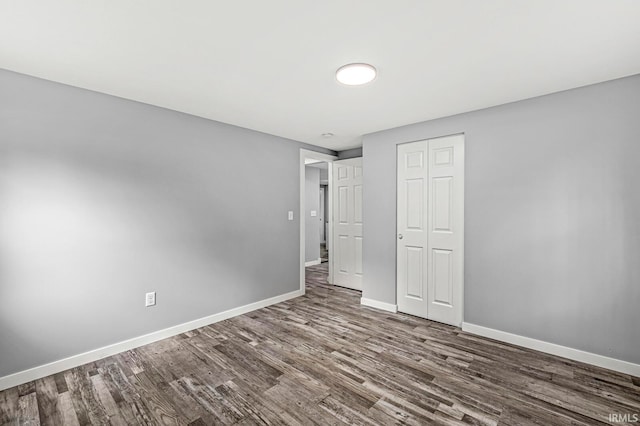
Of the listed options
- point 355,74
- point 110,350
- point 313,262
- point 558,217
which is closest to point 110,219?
point 110,350

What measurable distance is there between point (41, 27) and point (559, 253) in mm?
4144

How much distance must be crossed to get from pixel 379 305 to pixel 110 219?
321 centimetres

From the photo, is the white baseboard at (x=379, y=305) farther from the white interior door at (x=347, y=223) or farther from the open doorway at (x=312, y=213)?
the open doorway at (x=312, y=213)

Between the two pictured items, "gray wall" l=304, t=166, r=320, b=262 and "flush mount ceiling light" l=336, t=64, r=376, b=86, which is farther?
"gray wall" l=304, t=166, r=320, b=262

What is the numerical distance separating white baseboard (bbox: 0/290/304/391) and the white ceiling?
2.30 meters

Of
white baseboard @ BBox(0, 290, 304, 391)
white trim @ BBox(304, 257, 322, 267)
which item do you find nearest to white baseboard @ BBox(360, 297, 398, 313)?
white baseboard @ BBox(0, 290, 304, 391)

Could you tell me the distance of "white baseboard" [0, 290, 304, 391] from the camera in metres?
2.17

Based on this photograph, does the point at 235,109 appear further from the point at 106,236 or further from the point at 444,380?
the point at 444,380

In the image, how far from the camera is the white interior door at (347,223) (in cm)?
467

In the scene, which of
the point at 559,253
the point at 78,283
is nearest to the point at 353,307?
the point at 559,253

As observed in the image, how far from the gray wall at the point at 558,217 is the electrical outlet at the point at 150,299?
10.8 ft

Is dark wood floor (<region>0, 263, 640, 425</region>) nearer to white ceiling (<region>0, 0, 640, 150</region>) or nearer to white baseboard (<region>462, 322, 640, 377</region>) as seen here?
white baseboard (<region>462, 322, 640, 377</region>)

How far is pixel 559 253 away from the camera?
2.57 meters

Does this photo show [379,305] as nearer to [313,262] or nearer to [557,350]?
[557,350]
